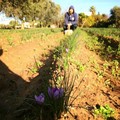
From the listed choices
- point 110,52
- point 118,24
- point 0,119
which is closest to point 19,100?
point 0,119

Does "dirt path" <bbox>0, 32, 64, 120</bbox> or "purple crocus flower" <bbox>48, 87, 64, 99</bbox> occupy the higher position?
"purple crocus flower" <bbox>48, 87, 64, 99</bbox>

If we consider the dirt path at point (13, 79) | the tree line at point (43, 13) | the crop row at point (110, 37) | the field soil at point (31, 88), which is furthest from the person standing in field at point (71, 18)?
the field soil at point (31, 88)

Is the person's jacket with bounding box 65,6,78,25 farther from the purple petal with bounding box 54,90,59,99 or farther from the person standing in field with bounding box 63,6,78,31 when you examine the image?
the purple petal with bounding box 54,90,59,99

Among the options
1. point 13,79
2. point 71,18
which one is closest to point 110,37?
point 71,18

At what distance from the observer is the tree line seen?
70.1ft

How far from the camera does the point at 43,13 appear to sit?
69250 mm

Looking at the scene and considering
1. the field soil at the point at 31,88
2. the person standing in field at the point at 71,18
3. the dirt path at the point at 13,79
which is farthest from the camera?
the person standing in field at the point at 71,18

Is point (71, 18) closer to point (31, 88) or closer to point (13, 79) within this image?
point (13, 79)

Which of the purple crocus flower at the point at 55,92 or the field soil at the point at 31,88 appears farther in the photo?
the field soil at the point at 31,88

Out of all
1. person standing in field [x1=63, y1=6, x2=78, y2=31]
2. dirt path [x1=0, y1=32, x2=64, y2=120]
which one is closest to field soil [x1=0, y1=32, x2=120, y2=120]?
dirt path [x1=0, y1=32, x2=64, y2=120]

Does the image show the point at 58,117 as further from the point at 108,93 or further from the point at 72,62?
the point at 72,62

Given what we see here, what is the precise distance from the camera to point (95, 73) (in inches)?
227

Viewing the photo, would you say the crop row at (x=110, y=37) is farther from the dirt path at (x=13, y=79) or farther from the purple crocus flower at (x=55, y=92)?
the purple crocus flower at (x=55, y=92)

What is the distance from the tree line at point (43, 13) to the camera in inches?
842
